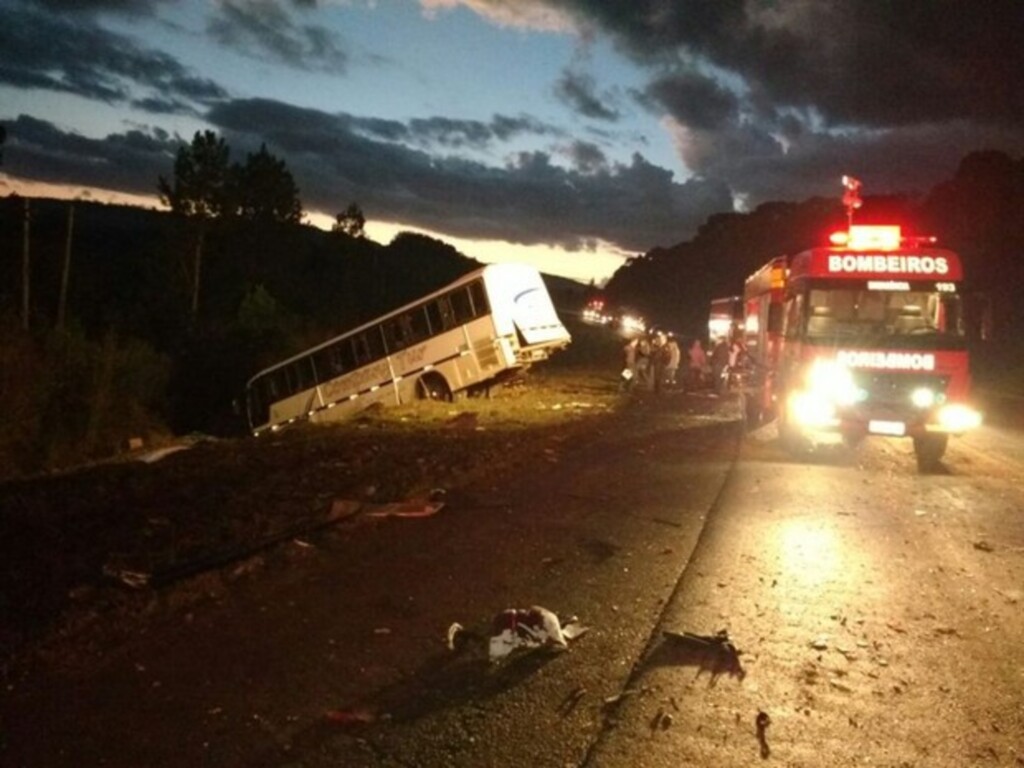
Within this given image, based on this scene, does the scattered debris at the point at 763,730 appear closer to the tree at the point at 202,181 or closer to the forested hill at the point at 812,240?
the forested hill at the point at 812,240

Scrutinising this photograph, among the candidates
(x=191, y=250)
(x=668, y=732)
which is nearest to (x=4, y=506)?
(x=668, y=732)

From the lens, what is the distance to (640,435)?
736 inches

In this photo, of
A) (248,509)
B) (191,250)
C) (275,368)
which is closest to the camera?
(248,509)

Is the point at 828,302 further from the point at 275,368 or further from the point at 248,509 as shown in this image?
the point at 275,368

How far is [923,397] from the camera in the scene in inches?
578

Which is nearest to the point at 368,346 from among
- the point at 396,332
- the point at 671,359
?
the point at 396,332

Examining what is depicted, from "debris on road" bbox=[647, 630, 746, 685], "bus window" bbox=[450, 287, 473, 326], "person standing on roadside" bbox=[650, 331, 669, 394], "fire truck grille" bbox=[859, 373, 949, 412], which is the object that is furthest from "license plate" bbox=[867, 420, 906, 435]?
"person standing on roadside" bbox=[650, 331, 669, 394]

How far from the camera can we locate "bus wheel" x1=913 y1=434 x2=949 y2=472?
49.5 ft

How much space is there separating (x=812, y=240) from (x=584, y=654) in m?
54.4

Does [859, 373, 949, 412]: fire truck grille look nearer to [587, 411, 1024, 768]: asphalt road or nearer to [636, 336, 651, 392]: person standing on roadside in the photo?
[587, 411, 1024, 768]: asphalt road

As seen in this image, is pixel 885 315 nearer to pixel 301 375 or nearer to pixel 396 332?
pixel 396 332

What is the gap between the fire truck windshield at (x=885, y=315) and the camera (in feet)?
48.3

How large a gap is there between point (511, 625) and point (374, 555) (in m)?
2.57

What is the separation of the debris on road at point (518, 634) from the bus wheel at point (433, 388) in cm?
1959
